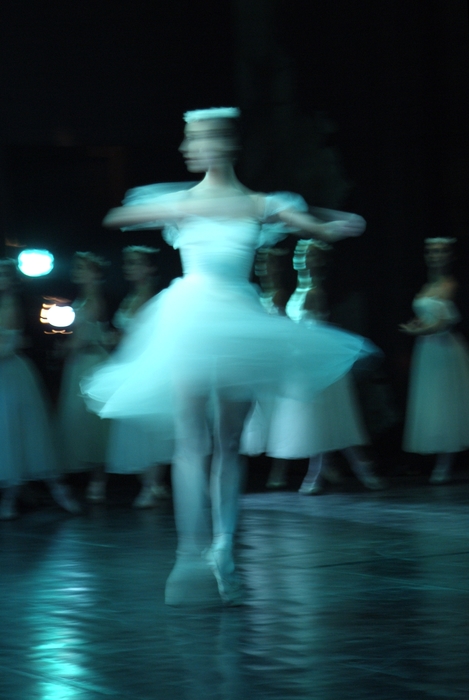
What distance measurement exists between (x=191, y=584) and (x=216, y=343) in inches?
32.6

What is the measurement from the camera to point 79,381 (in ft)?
26.8

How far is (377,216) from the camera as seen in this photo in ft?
32.3

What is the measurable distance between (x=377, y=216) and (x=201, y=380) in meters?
5.93

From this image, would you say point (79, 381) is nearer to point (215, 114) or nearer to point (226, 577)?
point (215, 114)

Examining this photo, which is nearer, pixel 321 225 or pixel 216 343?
pixel 216 343

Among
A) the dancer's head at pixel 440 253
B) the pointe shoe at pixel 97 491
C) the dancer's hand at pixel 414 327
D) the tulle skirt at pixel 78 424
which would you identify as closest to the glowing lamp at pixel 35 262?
the tulle skirt at pixel 78 424

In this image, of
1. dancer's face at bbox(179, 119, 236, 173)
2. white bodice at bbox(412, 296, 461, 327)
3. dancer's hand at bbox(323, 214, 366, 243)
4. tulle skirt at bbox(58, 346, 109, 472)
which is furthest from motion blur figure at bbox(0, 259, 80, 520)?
dancer's hand at bbox(323, 214, 366, 243)

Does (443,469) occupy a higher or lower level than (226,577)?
lower

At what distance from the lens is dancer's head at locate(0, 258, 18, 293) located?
7766 millimetres

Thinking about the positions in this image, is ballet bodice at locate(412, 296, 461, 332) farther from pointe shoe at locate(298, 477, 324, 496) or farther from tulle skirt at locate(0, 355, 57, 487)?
tulle skirt at locate(0, 355, 57, 487)

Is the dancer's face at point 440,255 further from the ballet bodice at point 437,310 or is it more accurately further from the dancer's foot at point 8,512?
the dancer's foot at point 8,512

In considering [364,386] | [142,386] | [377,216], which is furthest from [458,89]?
[142,386]

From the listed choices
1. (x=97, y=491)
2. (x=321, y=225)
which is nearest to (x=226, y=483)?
(x=321, y=225)

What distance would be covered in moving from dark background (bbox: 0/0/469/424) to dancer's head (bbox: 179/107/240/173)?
4.68 metres
